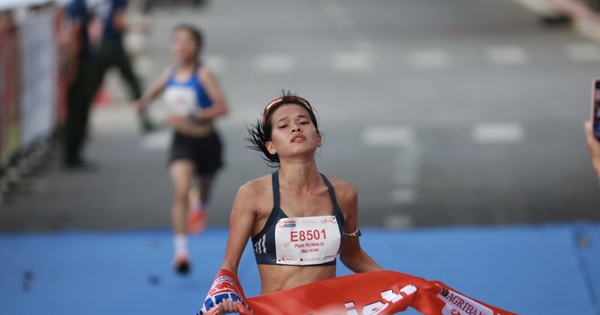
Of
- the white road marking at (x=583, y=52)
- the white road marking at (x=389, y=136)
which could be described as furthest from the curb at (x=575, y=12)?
the white road marking at (x=389, y=136)

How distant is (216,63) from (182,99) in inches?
523

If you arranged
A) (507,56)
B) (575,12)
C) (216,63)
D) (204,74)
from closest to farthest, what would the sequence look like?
(204,74)
(507,56)
(216,63)
(575,12)

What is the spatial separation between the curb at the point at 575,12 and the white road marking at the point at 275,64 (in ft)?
23.5

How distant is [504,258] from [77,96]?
6.68m

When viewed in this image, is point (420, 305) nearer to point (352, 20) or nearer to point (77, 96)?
point (77, 96)

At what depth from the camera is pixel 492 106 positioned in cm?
1681

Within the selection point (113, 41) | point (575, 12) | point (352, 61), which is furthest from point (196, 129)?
point (575, 12)

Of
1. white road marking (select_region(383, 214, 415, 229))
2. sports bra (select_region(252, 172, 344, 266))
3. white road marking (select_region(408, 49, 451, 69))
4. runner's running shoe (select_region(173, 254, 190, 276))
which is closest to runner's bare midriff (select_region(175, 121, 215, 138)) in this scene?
runner's running shoe (select_region(173, 254, 190, 276))

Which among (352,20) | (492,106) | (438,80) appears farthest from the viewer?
(352,20)

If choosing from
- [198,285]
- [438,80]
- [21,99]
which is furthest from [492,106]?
[198,285]

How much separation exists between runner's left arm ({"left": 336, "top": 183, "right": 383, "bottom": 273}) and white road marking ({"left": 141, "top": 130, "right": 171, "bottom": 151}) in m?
9.75

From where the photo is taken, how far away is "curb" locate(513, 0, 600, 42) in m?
24.0

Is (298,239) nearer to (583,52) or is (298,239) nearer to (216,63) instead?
(216,63)

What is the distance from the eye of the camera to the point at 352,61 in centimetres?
2191
